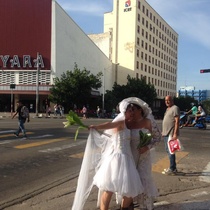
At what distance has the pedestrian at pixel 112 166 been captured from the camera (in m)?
3.91

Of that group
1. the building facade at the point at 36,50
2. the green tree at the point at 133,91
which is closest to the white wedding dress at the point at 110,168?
the building facade at the point at 36,50

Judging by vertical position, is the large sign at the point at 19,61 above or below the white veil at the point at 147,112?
above

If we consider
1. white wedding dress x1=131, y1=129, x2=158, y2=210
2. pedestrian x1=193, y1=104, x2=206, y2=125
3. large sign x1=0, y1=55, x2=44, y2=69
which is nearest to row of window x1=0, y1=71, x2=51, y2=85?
large sign x1=0, y1=55, x2=44, y2=69

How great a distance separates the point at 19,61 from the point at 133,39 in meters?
33.3

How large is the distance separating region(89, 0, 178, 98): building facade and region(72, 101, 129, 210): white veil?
6885 centimetres

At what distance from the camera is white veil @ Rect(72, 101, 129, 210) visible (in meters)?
4.18

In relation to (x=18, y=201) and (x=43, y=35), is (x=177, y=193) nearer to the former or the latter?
(x=18, y=201)

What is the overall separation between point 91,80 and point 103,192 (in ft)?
127

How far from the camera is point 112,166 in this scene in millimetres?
3961

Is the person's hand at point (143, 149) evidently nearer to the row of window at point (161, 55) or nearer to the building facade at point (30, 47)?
the building facade at point (30, 47)

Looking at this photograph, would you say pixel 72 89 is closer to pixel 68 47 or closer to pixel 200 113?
pixel 68 47

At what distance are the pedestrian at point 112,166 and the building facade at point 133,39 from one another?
68.9 metres

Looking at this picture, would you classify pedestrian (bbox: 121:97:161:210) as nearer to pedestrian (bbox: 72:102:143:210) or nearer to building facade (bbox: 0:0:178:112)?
pedestrian (bbox: 72:102:143:210)

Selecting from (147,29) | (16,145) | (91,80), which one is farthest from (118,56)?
(16,145)
